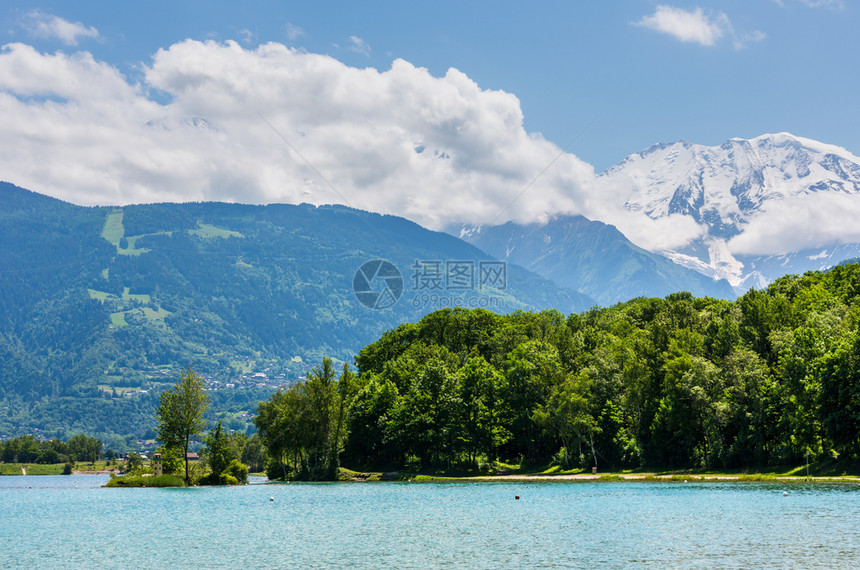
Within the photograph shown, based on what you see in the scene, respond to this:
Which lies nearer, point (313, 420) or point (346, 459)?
point (313, 420)

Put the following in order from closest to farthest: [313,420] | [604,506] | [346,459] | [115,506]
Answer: [604,506], [115,506], [313,420], [346,459]

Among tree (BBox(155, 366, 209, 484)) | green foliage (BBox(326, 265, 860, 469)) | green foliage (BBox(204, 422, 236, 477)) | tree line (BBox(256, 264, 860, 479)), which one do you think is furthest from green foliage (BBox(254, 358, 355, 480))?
tree (BBox(155, 366, 209, 484))

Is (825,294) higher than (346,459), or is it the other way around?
(825,294)

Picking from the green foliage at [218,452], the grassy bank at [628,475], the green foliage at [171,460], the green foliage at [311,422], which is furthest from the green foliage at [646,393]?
the green foliage at [171,460]

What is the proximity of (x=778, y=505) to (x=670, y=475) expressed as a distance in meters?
31.4

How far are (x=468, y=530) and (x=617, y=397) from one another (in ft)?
187

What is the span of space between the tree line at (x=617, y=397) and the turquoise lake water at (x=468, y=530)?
11489 mm

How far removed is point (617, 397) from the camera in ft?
323

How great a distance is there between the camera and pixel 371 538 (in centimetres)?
4378

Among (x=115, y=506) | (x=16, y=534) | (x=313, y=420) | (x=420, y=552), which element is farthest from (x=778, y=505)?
(x=313, y=420)

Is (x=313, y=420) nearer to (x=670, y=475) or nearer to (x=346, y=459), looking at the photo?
(x=346, y=459)

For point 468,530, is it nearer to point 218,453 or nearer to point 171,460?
point 171,460

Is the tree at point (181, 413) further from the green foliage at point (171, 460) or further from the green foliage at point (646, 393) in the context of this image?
the green foliage at point (646, 393)

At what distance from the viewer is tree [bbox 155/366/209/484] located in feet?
317
